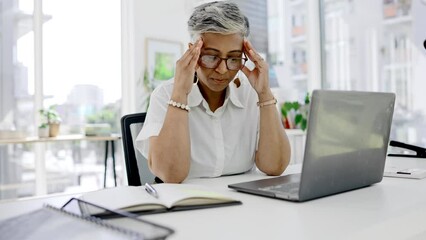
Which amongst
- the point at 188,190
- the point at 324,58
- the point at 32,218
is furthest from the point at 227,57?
the point at 324,58

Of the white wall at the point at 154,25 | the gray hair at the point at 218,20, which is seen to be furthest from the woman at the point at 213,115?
the white wall at the point at 154,25

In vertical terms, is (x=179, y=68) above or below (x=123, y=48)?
below

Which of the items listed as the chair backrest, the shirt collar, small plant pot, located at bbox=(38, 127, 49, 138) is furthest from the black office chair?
small plant pot, located at bbox=(38, 127, 49, 138)

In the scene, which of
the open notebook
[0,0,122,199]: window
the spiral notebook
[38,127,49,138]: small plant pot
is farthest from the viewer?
[0,0,122,199]: window

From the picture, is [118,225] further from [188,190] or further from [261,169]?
[261,169]

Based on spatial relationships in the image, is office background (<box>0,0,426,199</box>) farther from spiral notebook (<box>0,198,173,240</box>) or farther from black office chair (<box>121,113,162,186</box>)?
spiral notebook (<box>0,198,173,240</box>)

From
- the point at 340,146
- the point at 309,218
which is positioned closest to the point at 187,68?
the point at 340,146

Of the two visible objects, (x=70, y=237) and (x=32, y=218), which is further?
(x=32, y=218)

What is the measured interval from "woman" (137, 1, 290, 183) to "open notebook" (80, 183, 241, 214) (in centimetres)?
35

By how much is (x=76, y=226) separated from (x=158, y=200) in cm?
20

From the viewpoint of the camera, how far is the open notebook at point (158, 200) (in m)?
0.75

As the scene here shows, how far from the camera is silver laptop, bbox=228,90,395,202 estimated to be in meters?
0.79

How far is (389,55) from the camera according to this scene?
344cm

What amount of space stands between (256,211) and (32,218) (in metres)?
0.40
